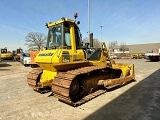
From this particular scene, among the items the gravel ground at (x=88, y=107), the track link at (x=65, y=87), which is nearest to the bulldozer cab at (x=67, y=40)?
the track link at (x=65, y=87)

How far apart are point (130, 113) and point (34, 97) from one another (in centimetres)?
370

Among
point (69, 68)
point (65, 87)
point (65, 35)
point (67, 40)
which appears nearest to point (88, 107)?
point (65, 87)

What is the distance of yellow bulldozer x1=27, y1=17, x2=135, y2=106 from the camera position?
247 inches

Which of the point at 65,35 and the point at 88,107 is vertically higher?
the point at 65,35

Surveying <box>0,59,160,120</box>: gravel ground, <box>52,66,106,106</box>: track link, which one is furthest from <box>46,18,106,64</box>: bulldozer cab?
<box>0,59,160,120</box>: gravel ground

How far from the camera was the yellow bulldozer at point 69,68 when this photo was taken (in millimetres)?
6281

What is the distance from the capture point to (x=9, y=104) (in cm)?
653

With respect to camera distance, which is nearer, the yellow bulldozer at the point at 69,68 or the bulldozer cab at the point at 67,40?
the yellow bulldozer at the point at 69,68

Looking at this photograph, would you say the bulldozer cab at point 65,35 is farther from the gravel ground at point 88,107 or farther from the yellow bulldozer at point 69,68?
the gravel ground at point 88,107

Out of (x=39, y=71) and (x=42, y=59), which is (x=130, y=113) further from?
(x=39, y=71)

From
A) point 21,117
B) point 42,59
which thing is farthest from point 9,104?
point 42,59

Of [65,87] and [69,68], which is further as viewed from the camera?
[69,68]

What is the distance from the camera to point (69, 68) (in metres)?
7.03

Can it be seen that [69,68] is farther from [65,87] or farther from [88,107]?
[88,107]
